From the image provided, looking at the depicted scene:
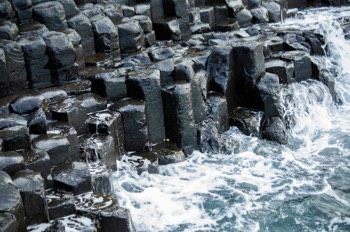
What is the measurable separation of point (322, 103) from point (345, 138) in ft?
4.44

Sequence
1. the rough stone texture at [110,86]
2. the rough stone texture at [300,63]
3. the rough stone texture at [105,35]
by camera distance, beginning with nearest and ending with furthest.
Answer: the rough stone texture at [110,86] → the rough stone texture at [105,35] → the rough stone texture at [300,63]

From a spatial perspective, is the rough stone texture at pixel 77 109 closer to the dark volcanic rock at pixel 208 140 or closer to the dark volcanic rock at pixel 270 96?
the dark volcanic rock at pixel 208 140

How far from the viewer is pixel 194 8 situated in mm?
14656

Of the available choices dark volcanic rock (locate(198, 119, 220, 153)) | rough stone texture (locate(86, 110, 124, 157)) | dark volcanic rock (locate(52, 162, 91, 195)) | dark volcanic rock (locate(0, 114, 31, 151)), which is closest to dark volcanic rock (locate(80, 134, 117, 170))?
rough stone texture (locate(86, 110, 124, 157))

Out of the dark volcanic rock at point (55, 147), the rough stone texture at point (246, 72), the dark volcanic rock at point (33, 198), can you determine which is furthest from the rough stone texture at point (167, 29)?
the dark volcanic rock at point (33, 198)

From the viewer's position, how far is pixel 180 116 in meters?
10.4

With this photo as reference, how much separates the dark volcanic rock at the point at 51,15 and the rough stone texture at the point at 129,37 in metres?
1.23

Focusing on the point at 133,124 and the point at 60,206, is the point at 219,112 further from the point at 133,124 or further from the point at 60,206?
the point at 60,206

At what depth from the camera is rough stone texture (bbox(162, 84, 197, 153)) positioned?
1037cm

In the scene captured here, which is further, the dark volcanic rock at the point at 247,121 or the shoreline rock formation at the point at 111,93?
the dark volcanic rock at the point at 247,121

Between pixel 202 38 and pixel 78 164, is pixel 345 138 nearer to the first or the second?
pixel 202 38

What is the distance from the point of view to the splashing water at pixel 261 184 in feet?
28.2

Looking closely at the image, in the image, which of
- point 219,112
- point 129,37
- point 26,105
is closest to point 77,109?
point 26,105

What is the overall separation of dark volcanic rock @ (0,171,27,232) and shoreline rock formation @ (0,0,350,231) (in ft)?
0.04
